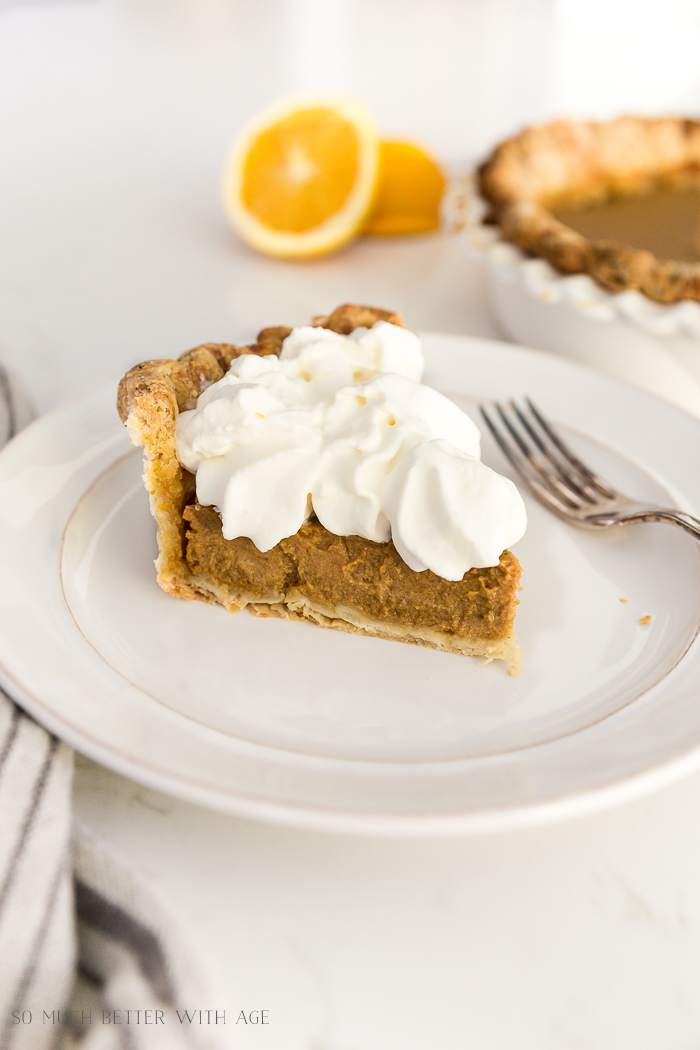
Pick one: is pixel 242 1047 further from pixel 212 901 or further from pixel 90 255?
pixel 90 255

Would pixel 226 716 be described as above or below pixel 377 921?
above

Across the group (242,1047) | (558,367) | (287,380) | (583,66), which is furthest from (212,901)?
(583,66)

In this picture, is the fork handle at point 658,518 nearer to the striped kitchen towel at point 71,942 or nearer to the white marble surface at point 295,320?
the white marble surface at point 295,320

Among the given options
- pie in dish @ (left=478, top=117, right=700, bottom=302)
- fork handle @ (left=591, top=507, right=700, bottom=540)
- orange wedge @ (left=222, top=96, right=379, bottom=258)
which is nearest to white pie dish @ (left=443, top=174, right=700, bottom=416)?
pie in dish @ (left=478, top=117, right=700, bottom=302)

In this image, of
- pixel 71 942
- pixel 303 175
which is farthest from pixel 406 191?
pixel 71 942

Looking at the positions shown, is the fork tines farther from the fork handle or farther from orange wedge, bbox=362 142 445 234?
orange wedge, bbox=362 142 445 234

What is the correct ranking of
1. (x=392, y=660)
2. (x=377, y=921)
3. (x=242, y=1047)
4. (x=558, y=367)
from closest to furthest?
(x=242, y=1047), (x=377, y=921), (x=392, y=660), (x=558, y=367)

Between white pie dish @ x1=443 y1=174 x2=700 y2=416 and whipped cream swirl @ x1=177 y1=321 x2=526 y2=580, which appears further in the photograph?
white pie dish @ x1=443 y1=174 x2=700 y2=416
